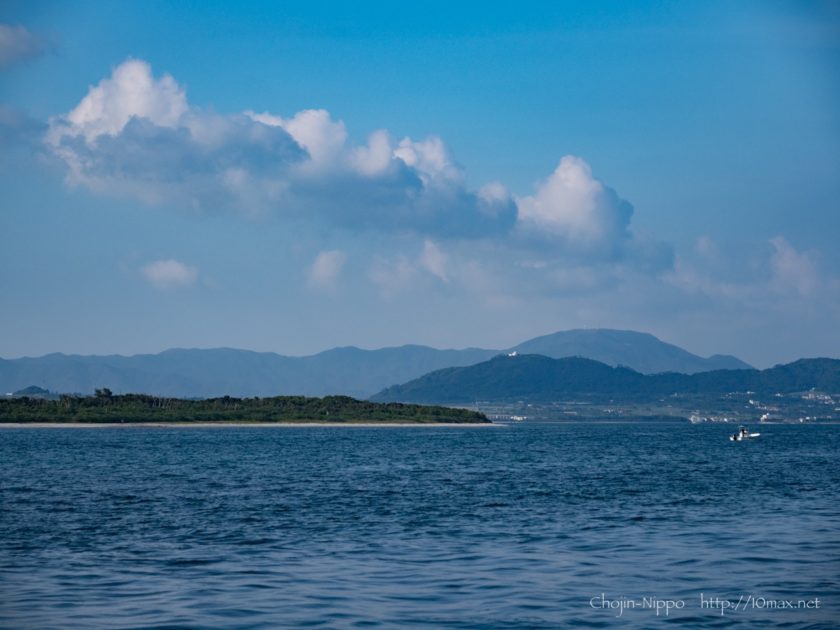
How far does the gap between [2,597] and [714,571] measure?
20156 millimetres

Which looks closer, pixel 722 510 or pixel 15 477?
Answer: pixel 722 510

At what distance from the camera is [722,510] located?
4938 cm

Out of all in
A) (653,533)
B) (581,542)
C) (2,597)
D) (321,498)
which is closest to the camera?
(2,597)

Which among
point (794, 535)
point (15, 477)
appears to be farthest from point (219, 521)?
point (15, 477)

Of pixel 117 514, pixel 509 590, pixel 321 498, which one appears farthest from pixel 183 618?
pixel 321 498

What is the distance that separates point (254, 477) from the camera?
70688mm

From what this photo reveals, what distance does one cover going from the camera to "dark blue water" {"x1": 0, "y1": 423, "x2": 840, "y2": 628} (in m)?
26.4

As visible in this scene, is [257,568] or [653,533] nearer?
[257,568]

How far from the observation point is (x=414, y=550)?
36.1 m

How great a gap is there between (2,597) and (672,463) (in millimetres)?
72006

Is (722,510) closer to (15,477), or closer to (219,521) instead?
(219,521)

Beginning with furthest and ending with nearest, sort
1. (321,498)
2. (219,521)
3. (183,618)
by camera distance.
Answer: (321,498) → (219,521) → (183,618)

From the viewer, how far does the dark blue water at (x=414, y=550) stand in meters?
26.4

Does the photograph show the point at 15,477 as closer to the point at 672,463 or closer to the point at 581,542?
the point at 581,542
